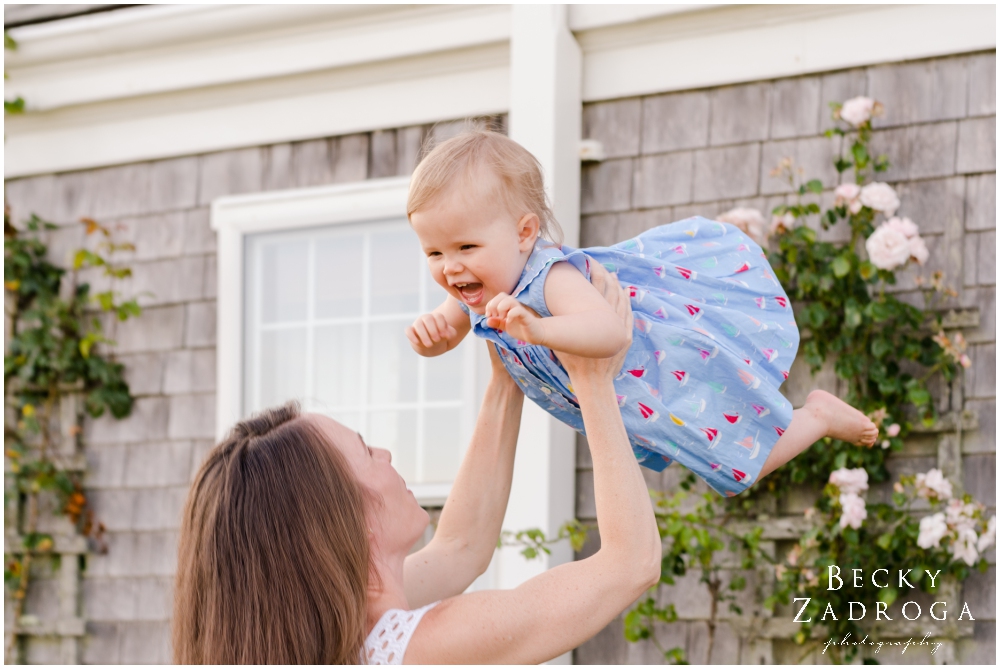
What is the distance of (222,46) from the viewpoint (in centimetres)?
453

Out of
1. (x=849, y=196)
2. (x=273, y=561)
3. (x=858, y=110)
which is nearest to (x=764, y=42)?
(x=858, y=110)

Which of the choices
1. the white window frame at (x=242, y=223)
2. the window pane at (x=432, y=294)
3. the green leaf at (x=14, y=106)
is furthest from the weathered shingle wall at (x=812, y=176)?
the green leaf at (x=14, y=106)

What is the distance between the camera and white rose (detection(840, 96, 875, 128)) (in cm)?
353

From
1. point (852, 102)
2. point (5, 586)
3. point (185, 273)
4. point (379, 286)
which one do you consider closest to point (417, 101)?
point (379, 286)

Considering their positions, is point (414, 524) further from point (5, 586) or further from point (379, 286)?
point (5, 586)

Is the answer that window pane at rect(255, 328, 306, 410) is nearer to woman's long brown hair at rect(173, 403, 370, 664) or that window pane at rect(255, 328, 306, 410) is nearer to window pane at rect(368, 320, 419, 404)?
window pane at rect(368, 320, 419, 404)

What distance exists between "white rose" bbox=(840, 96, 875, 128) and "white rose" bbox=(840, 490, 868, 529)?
119cm

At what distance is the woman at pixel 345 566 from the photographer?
1574 mm

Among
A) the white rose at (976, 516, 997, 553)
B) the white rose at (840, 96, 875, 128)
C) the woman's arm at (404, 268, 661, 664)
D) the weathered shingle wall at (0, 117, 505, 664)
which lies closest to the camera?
the woman's arm at (404, 268, 661, 664)

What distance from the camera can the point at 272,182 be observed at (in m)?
4.54

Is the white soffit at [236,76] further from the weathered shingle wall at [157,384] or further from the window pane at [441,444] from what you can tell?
the window pane at [441,444]

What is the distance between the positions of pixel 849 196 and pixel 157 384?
290cm

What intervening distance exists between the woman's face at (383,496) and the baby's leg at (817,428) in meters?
0.66

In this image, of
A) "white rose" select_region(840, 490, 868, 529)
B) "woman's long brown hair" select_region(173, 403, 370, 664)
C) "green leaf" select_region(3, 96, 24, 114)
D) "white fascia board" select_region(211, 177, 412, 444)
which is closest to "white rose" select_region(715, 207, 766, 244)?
"white rose" select_region(840, 490, 868, 529)
